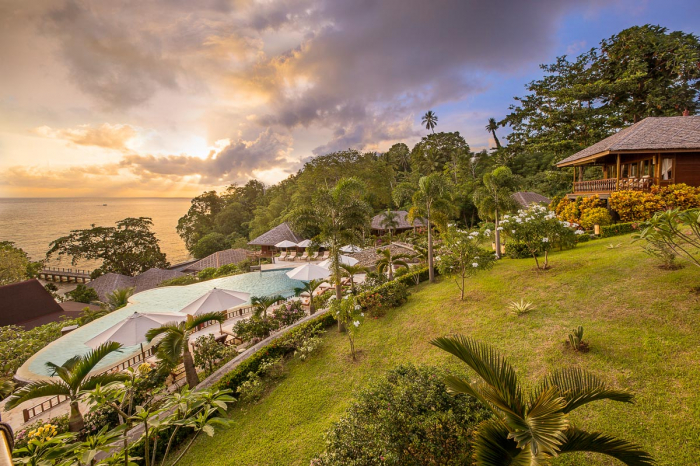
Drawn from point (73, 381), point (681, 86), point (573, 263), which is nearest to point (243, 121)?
point (73, 381)

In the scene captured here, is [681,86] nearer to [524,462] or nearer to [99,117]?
[524,462]

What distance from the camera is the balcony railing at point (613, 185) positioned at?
40.9 feet

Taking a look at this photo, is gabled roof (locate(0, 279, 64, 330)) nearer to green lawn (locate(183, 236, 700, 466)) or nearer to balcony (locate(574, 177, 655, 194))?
green lawn (locate(183, 236, 700, 466))

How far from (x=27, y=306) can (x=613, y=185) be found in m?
31.7

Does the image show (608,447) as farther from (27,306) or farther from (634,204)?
(27,306)

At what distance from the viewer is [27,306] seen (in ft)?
49.3

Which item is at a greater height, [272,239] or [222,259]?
[272,239]

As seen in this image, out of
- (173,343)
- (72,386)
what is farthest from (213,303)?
(72,386)

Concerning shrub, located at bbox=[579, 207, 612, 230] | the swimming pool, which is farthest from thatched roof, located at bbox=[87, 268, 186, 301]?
shrub, located at bbox=[579, 207, 612, 230]

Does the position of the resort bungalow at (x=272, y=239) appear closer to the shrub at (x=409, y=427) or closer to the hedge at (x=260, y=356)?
the hedge at (x=260, y=356)

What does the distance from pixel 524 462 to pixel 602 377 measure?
13.3 ft

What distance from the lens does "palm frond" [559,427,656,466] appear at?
2.33m

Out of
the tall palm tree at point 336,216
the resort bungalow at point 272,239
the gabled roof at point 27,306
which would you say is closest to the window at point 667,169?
the tall palm tree at point 336,216

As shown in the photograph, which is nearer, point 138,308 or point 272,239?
point 138,308
